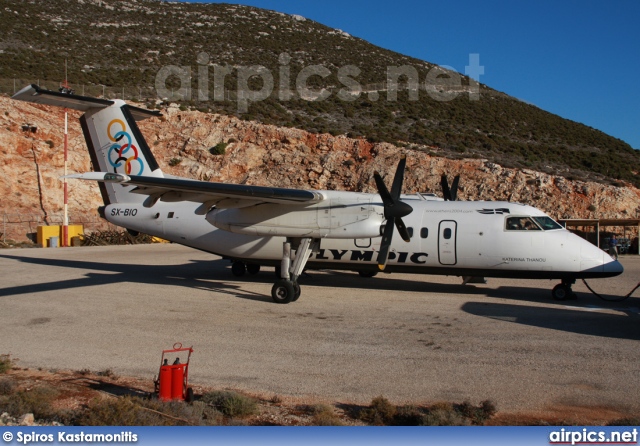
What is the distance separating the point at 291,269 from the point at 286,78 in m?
50.5

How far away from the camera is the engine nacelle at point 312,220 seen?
44.8 feet

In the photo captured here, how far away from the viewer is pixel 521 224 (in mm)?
14320

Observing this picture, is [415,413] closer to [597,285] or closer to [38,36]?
[597,285]

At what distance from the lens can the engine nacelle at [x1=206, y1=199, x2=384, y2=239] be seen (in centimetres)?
1366

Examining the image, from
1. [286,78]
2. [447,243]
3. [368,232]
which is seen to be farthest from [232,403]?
[286,78]

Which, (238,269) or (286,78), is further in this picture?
(286,78)

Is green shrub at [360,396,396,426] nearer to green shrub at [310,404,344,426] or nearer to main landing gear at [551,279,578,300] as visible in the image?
green shrub at [310,404,344,426]

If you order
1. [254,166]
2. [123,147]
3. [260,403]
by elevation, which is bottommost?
[260,403]

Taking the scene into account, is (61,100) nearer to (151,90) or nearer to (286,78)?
(151,90)

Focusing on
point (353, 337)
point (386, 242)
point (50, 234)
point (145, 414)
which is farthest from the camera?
point (50, 234)

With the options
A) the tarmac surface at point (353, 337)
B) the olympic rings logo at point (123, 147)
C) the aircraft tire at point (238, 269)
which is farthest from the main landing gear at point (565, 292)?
the olympic rings logo at point (123, 147)

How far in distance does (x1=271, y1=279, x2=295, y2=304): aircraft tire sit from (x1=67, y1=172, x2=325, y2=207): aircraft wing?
2290 mm

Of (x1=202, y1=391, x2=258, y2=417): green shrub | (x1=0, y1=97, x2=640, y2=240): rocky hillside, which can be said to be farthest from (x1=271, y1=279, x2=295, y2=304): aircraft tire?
(x1=0, y1=97, x2=640, y2=240): rocky hillside

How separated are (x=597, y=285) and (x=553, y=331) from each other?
29.9ft
